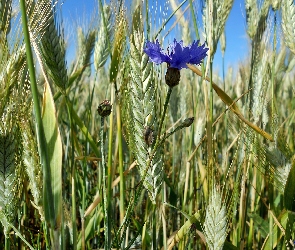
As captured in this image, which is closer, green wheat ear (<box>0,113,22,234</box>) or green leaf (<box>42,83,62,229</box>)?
green leaf (<box>42,83,62,229</box>)

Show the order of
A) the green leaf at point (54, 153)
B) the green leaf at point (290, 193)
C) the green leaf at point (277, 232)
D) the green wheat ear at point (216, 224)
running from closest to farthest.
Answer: the green leaf at point (54, 153) < the green wheat ear at point (216, 224) < the green leaf at point (290, 193) < the green leaf at point (277, 232)

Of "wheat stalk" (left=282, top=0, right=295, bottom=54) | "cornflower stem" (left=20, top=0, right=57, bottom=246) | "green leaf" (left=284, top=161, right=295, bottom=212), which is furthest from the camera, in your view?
"wheat stalk" (left=282, top=0, right=295, bottom=54)

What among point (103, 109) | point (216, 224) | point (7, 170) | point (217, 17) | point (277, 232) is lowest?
point (277, 232)

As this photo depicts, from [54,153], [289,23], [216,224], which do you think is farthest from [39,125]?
[289,23]

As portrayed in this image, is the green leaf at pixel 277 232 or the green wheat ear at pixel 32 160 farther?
the green leaf at pixel 277 232

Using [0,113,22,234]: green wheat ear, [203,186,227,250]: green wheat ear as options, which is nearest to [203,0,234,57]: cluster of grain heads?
[203,186,227,250]: green wheat ear

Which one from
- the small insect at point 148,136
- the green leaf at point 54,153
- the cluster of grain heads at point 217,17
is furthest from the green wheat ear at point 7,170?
the cluster of grain heads at point 217,17

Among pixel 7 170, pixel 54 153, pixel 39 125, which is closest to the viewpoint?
pixel 39 125

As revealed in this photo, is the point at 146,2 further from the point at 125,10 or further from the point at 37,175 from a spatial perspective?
the point at 37,175

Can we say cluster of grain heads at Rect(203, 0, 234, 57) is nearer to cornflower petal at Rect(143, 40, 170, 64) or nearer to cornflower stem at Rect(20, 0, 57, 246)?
cornflower petal at Rect(143, 40, 170, 64)

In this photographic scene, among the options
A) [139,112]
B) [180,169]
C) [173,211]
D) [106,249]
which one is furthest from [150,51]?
[180,169]

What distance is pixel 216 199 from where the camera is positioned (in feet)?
2.17

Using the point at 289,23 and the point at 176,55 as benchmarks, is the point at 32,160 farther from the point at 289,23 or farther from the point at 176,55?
the point at 289,23

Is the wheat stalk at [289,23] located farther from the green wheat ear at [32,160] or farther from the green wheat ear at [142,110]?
the green wheat ear at [32,160]
